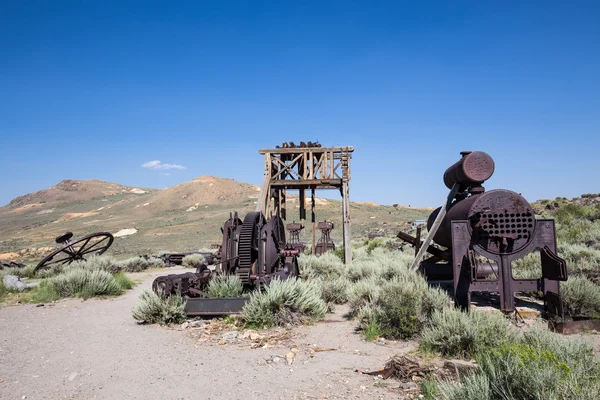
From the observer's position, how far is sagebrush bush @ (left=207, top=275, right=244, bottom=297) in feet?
26.6

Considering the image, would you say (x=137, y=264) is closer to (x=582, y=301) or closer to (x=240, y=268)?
(x=240, y=268)

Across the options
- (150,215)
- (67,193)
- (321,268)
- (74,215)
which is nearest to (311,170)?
(321,268)

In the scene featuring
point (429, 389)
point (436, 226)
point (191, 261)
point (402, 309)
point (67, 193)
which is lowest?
point (191, 261)

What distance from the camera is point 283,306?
698 centimetres

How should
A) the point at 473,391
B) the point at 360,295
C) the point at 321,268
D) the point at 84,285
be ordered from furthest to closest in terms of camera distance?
the point at 321,268, the point at 84,285, the point at 360,295, the point at 473,391

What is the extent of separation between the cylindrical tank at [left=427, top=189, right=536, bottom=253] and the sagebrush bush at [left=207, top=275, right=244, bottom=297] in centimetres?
454

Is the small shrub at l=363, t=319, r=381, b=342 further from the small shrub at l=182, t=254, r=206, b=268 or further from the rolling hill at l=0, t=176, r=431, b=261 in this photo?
the rolling hill at l=0, t=176, r=431, b=261

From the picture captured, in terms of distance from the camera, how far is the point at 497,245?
22.1 ft

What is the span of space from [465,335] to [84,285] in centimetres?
985

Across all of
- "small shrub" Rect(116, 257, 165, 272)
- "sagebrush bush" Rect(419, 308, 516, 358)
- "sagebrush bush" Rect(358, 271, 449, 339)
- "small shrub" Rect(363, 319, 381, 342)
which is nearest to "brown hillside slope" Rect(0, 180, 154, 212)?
"small shrub" Rect(116, 257, 165, 272)

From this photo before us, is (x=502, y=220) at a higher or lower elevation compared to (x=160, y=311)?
higher

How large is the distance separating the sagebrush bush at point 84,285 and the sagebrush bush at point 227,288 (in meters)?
4.33

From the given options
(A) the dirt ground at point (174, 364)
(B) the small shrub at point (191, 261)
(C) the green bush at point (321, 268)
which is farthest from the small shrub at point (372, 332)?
(B) the small shrub at point (191, 261)

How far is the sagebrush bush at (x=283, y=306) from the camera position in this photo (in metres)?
6.79
